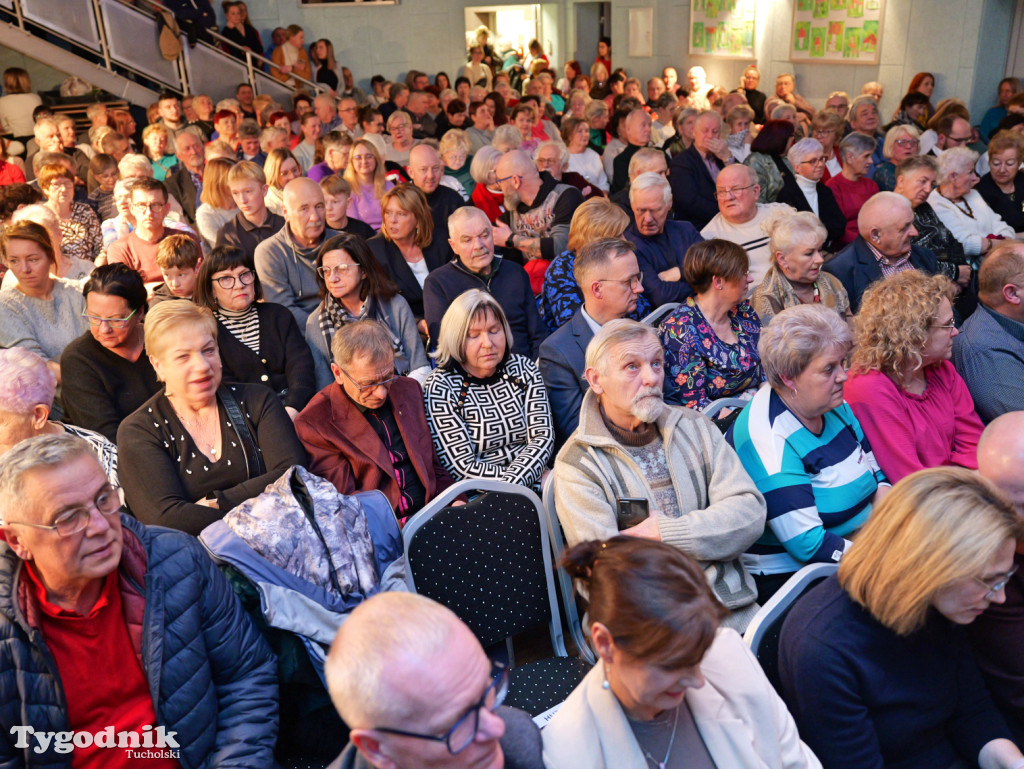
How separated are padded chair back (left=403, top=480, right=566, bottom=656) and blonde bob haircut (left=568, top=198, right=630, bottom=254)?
2035 mm

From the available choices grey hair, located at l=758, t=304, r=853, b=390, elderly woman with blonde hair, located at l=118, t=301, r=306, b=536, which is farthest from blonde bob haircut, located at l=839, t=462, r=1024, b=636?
elderly woman with blonde hair, located at l=118, t=301, r=306, b=536

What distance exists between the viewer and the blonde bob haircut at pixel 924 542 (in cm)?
156

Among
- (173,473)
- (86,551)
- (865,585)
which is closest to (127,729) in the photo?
(86,551)

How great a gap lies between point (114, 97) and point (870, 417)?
1026cm

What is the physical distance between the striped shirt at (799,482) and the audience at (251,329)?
1890mm

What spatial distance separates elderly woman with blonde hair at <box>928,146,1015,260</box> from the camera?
16.0 ft

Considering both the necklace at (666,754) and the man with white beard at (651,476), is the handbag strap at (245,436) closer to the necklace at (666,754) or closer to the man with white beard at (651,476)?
the man with white beard at (651,476)

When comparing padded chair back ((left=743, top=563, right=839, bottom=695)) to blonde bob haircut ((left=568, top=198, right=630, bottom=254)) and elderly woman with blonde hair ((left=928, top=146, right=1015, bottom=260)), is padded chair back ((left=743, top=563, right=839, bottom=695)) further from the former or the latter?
elderly woman with blonde hair ((left=928, top=146, right=1015, bottom=260))

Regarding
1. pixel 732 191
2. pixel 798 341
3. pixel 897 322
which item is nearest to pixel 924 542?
pixel 798 341

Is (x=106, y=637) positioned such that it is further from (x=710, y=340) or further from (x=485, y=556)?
(x=710, y=340)

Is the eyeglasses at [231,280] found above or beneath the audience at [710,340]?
above

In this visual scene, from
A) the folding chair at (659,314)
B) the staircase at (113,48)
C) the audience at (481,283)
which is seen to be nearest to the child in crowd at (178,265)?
the audience at (481,283)

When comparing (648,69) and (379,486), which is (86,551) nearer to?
(379,486)

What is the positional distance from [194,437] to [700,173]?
441 cm
